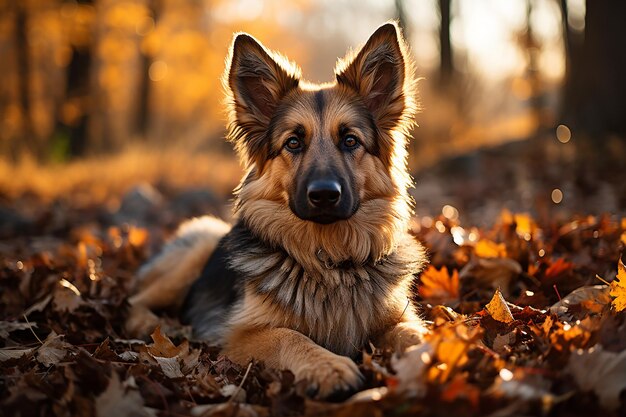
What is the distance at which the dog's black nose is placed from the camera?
11.6ft

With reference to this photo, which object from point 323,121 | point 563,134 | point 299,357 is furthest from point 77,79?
point 299,357

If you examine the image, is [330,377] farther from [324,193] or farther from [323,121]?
[323,121]

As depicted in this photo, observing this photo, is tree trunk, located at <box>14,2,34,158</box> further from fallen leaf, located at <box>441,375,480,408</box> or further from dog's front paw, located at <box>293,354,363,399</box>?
fallen leaf, located at <box>441,375,480,408</box>

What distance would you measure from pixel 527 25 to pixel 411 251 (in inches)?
829

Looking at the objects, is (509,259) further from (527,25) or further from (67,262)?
(527,25)

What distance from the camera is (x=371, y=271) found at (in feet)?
12.8

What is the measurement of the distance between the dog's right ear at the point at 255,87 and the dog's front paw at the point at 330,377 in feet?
6.04

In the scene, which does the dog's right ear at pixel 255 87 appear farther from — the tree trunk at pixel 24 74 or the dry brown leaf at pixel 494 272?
the tree trunk at pixel 24 74

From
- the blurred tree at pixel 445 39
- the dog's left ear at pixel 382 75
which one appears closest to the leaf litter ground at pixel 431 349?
the dog's left ear at pixel 382 75

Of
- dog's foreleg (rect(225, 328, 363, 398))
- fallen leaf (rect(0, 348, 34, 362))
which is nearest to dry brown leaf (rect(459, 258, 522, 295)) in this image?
dog's foreleg (rect(225, 328, 363, 398))

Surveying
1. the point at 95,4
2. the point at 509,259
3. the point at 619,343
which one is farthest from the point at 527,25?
the point at 619,343

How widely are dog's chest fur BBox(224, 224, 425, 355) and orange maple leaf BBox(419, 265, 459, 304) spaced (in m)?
0.30

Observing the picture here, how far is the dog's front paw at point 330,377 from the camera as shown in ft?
8.81

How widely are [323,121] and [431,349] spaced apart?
6.79 ft
